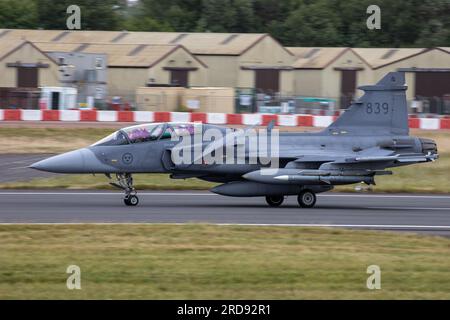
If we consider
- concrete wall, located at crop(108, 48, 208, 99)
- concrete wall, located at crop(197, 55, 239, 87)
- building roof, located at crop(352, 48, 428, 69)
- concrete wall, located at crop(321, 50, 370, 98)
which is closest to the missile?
concrete wall, located at crop(108, 48, 208, 99)

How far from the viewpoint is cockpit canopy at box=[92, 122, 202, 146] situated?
21.1m

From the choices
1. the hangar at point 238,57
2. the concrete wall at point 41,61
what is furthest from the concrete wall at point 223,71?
the concrete wall at point 41,61

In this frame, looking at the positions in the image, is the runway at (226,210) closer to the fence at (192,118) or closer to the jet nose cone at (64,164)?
the jet nose cone at (64,164)

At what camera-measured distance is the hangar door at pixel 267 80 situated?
5934cm

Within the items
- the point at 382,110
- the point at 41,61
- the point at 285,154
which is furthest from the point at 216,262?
the point at 41,61

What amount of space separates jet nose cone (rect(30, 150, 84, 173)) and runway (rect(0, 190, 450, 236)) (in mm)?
887

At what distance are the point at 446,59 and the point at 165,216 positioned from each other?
4399cm

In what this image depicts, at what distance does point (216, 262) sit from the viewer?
1306cm

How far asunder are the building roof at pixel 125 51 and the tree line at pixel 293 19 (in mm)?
16900

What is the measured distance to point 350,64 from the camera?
60125 mm

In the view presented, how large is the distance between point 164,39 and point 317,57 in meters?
11.2

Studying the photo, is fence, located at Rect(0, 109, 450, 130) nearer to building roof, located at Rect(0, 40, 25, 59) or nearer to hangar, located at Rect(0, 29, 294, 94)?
building roof, located at Rect(0, 40, 25, 59)

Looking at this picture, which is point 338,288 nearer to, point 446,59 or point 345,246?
point 345,246

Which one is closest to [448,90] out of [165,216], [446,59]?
[446,59]
